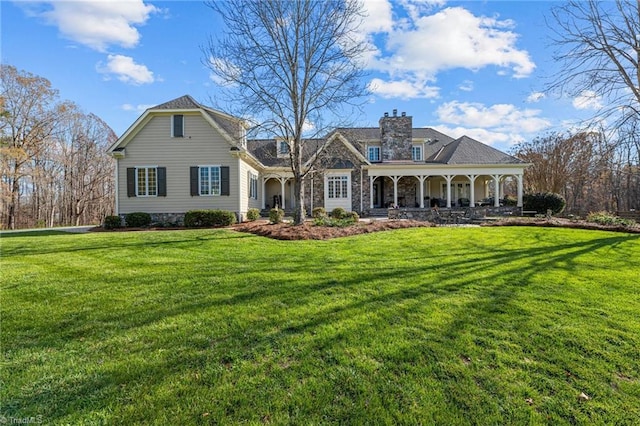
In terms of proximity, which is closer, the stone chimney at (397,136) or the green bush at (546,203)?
the green bush at (546,203)

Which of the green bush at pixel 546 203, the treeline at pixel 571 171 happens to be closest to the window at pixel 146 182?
the green bush at pixel 546 203

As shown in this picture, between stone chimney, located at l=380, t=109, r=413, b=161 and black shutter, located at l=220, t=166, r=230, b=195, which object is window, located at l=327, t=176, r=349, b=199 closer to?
stone chimney, located at l=380, t=109, r=413, b=161

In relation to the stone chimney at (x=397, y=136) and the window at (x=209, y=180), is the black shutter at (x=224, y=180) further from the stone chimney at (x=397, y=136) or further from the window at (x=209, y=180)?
the stone chimney at (x=397, y=136)

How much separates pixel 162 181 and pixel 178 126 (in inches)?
119

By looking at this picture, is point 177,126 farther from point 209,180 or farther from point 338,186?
point 338,186

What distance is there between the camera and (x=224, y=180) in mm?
16359

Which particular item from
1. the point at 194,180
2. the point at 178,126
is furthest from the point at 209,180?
the point at 178,126

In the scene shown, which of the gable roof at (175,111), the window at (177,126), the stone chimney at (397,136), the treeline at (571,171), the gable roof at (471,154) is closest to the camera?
the gable roof at (175,111)

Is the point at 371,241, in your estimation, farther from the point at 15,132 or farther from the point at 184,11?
the point at 15,132

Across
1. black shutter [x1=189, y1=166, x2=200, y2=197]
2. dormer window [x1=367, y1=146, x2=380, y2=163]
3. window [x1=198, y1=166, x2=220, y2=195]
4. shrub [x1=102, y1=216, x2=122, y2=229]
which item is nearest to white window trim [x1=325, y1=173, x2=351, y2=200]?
dormer window [x1=367, y1=146, x2=380, y2=163]

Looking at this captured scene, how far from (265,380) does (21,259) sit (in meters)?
8.34

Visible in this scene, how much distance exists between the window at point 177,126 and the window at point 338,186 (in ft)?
34.2

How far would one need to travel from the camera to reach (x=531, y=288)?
5.39 meters

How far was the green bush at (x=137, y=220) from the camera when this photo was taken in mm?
15136
